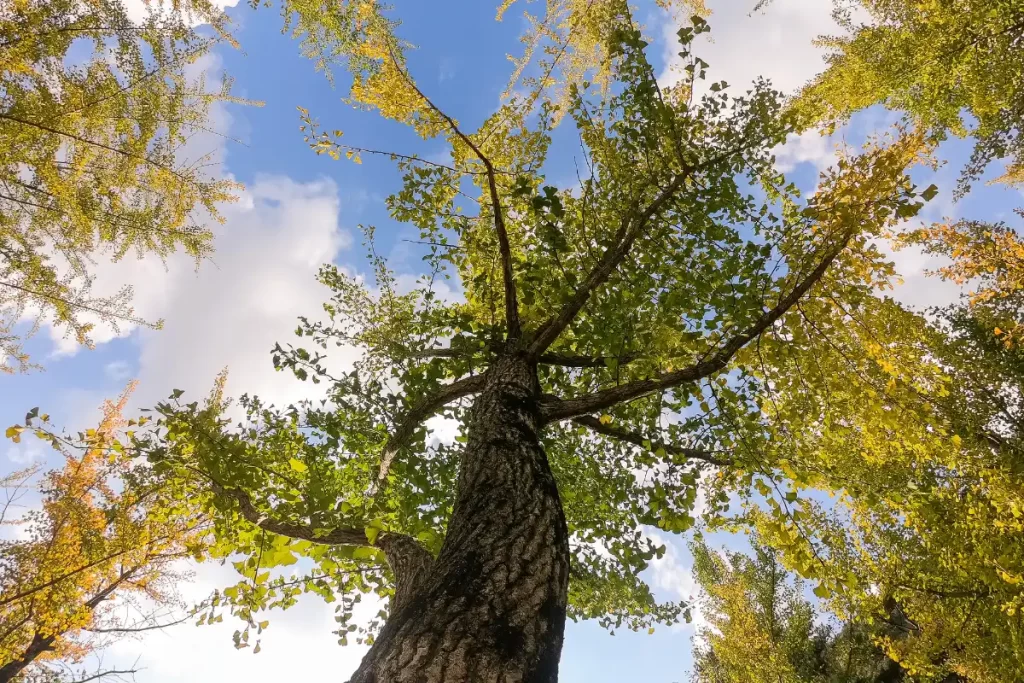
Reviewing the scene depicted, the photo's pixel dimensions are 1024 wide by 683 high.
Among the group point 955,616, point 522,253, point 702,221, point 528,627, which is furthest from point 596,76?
point 955,616

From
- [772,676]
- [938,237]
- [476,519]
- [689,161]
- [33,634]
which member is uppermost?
[938,237]

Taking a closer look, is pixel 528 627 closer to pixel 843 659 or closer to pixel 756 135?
pixel 756 135

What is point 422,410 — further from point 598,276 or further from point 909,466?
point 909,466

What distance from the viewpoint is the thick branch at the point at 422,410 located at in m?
5.11

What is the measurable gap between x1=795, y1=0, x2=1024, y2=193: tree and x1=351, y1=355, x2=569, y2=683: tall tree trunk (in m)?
6.84

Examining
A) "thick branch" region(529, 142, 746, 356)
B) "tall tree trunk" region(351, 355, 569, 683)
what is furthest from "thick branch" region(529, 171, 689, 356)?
"tall tree trunk" region(351, 355, 569, 683)

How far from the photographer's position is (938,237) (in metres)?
8.12

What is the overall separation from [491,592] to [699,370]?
8.91ft

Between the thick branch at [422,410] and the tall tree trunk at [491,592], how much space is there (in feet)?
5.93

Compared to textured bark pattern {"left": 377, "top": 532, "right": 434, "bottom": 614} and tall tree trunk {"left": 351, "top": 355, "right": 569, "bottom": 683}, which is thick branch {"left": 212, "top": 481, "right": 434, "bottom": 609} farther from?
tall tree trunk {"left": 351, "top": 355, "right": 569, "bottom": 683}

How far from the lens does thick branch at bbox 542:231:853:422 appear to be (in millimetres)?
3930

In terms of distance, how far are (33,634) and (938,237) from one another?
18.5m

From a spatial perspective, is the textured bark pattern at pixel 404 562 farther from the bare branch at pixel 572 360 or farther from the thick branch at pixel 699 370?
the bare branch at pixel 572 360

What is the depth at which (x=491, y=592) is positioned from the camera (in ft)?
7.16
